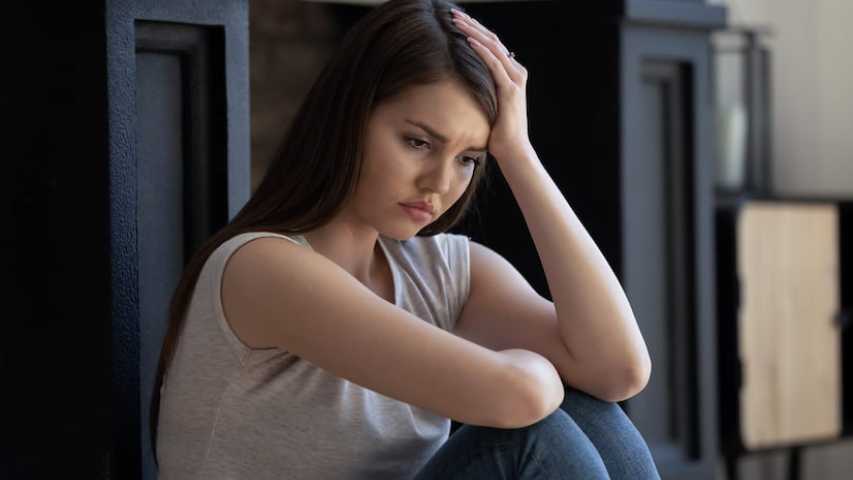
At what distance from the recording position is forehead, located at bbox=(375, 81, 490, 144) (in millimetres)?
1332

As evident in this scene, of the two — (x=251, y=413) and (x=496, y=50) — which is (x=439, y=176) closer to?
(x=496, y=50)

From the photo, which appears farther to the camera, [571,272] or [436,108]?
[571,272]

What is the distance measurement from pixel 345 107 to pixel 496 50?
191 mm

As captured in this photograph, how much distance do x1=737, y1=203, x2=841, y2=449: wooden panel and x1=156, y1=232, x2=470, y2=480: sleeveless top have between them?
4.89 feet

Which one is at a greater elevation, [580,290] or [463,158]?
[463,158]

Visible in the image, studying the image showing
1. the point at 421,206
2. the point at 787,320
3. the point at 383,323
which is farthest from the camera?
the point at 787,320

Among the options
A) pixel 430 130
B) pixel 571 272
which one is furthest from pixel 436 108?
pixel 571 272

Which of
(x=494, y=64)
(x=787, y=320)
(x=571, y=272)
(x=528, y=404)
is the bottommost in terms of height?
(x=787, y=320)

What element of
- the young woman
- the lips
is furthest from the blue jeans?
the lips

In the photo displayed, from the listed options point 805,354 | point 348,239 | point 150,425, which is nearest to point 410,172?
point 348,239

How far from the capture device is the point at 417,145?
1.36m

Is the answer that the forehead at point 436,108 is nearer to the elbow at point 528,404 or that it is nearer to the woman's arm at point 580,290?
the woman's arm at point 580,290

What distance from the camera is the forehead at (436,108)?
133 centimetres

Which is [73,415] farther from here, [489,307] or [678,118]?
[678,118]
